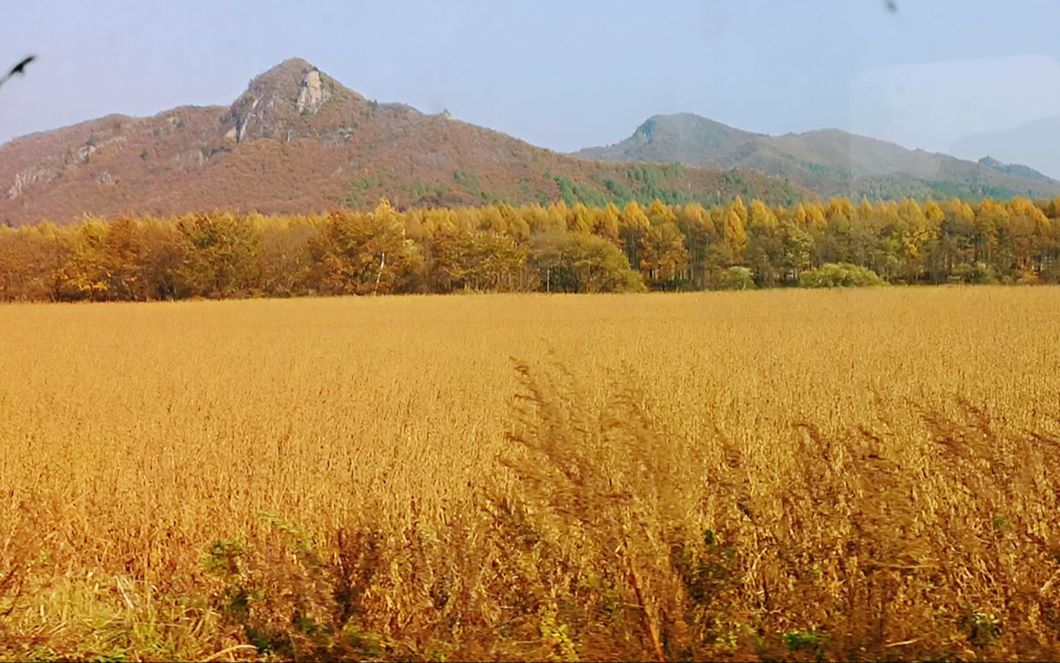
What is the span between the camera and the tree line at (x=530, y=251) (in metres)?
54.7

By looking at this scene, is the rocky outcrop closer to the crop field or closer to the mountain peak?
the mountain peak

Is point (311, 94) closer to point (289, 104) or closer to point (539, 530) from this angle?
point (289, 104)

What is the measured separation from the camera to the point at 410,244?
61.2m

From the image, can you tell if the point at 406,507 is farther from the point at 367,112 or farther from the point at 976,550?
the point at 367,112

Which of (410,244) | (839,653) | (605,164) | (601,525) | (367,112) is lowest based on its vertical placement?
(839,653)

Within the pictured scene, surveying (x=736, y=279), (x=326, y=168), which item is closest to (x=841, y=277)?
(x=736, y=279)

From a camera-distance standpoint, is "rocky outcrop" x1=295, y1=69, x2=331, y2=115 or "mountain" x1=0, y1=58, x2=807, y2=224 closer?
"mountain" x1=0, y1=58, x2=807, y2=224

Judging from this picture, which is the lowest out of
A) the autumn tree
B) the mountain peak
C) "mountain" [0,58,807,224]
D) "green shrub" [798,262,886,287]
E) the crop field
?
the crop field

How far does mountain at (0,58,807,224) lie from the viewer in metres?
85.2

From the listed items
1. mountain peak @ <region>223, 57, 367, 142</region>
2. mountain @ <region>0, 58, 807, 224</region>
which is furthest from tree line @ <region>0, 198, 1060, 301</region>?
mountain peak @ <region>223, 57, 367, 142</region>

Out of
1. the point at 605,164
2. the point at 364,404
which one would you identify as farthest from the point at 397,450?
the point at 605,164

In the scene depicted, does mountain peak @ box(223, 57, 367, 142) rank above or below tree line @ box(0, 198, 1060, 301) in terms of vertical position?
above

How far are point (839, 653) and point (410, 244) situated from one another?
59.5 m

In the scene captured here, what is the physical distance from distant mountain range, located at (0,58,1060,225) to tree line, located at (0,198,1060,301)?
17.9 metres
